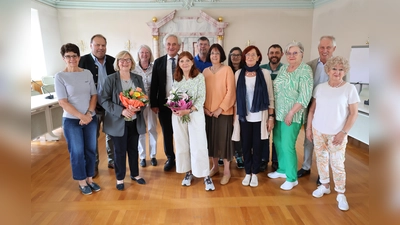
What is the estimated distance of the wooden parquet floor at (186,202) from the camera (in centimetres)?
224

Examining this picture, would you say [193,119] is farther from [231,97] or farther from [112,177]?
[112,177]

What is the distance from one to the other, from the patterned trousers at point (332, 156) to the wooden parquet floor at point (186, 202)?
9.7 inches

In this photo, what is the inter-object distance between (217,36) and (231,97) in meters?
5.23

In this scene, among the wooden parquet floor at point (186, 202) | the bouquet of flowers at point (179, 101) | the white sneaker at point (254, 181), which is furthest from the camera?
Answer: the white sneaker at point (254, 181)

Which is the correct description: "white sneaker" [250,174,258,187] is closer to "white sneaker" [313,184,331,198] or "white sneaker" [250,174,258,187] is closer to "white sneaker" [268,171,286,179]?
"white sneaker" [268,171,286,179]

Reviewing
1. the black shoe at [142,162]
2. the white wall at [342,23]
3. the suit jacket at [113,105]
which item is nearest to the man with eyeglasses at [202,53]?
the suit jacket at [113,105]

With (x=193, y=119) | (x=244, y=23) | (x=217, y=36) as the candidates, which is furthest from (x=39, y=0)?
(x=193, y=119)

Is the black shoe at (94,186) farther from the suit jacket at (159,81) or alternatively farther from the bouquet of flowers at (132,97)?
the suit jacket at (159,81)

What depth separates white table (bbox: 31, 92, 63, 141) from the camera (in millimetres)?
3912

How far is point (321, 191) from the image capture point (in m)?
2.60

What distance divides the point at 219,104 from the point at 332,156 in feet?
3.88

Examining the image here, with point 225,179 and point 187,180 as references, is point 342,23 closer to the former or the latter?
point 225,179

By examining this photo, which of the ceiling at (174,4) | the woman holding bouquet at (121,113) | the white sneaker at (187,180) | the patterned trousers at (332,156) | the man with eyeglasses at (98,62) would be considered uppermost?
the ceiling at (174,4)

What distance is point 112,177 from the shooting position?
3.10 metres
